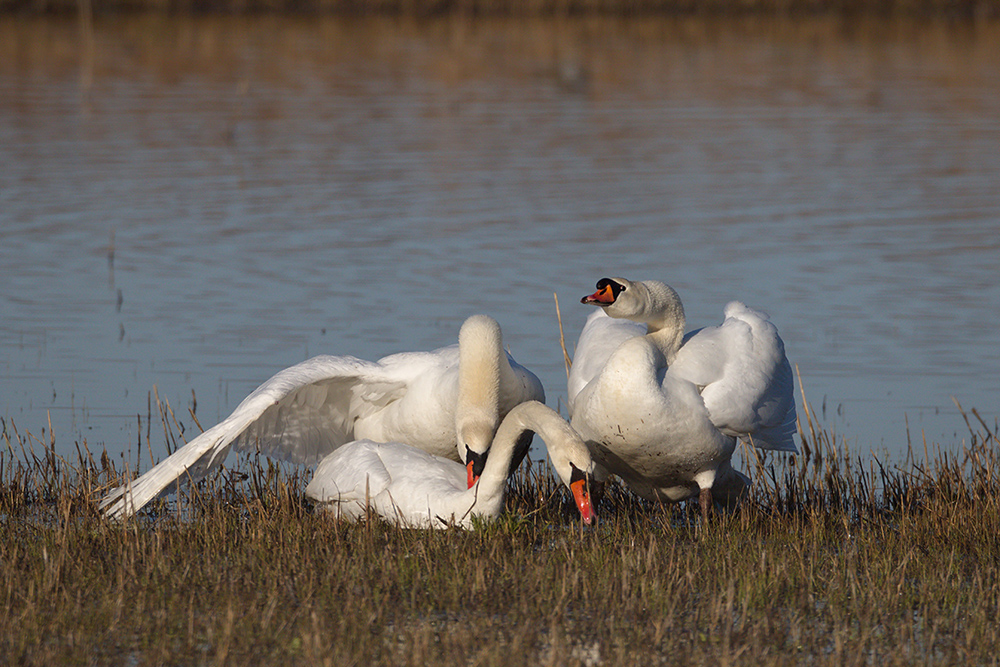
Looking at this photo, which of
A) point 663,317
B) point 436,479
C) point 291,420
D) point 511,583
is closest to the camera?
point 511,583

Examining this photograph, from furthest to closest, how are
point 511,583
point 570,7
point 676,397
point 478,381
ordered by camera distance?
point 570,7 → point 478,381 → point 676,397 → point 511,583

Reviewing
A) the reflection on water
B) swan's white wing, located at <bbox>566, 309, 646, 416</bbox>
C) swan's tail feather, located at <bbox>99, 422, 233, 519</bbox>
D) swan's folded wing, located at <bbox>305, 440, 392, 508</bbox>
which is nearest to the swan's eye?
swan's white wing, located at <bbox>566, 309, 646, 416</bbox>

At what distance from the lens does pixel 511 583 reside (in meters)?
6.01

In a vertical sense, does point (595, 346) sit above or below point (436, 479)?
above

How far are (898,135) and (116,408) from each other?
16.6m

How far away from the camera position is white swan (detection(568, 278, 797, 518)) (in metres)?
6.90

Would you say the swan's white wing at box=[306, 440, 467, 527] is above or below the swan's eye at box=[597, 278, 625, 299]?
below

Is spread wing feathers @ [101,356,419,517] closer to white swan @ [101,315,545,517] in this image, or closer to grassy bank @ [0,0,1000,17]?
white swan @ [101,315,545,517]

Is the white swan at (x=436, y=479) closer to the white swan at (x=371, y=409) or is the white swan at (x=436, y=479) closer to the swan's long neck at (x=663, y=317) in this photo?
the white swan at (x=371, y=409)

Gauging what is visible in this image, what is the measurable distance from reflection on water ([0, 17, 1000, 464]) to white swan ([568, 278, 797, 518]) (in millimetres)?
2036

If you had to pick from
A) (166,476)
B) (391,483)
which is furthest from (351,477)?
(166,476)

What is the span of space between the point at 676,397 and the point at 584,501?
0.65 m

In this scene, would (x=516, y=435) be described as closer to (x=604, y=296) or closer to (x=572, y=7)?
(x=604, y=296)

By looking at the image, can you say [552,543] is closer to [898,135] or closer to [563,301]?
[563,301]
